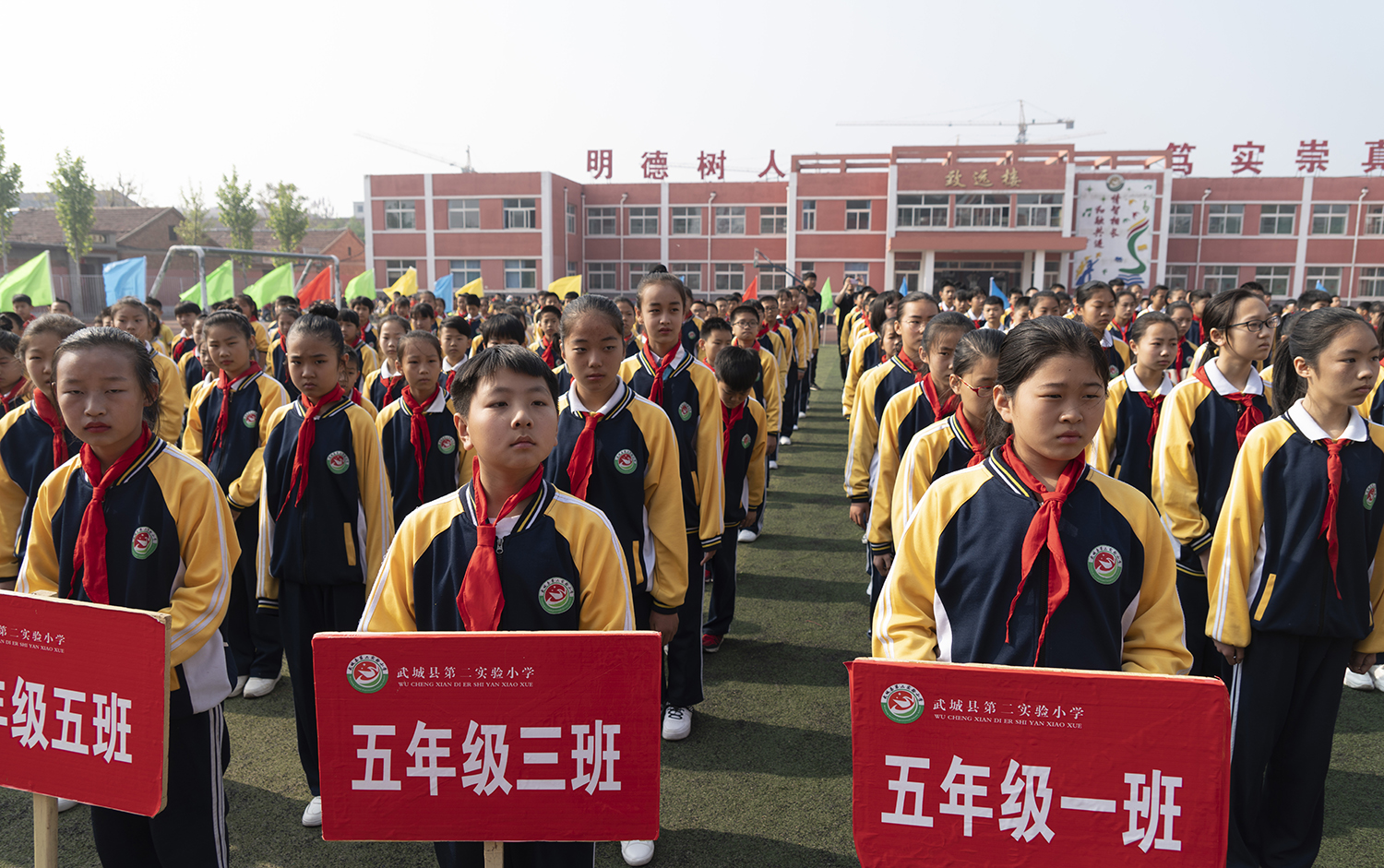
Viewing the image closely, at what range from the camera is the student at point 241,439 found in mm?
3869

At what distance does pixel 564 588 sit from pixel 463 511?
278 millimetres

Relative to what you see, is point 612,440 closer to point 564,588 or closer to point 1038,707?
point 564,588

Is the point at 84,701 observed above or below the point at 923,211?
below

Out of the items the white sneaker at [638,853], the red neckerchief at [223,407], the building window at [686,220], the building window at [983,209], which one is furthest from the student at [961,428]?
the building window at [686,220]

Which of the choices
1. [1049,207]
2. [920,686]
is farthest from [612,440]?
[1049,207]

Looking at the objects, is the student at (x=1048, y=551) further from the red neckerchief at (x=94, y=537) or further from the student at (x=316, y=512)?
the student at (x=316, y=512)

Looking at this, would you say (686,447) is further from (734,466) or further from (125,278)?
(125,278)

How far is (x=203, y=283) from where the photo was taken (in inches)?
435

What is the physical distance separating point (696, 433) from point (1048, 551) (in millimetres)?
2059

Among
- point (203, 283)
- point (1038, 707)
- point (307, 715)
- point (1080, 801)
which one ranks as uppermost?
point (203, 283)

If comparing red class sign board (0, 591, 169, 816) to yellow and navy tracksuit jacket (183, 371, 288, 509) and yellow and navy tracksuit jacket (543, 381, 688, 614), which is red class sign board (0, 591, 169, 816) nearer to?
yellow and navy tracksuit jacket (543, 381, 688, 614)

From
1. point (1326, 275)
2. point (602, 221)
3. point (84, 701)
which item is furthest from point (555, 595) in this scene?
point (1326, 275)

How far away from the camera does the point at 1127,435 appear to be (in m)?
3.66

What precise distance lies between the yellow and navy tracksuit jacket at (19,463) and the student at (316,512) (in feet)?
2.13
